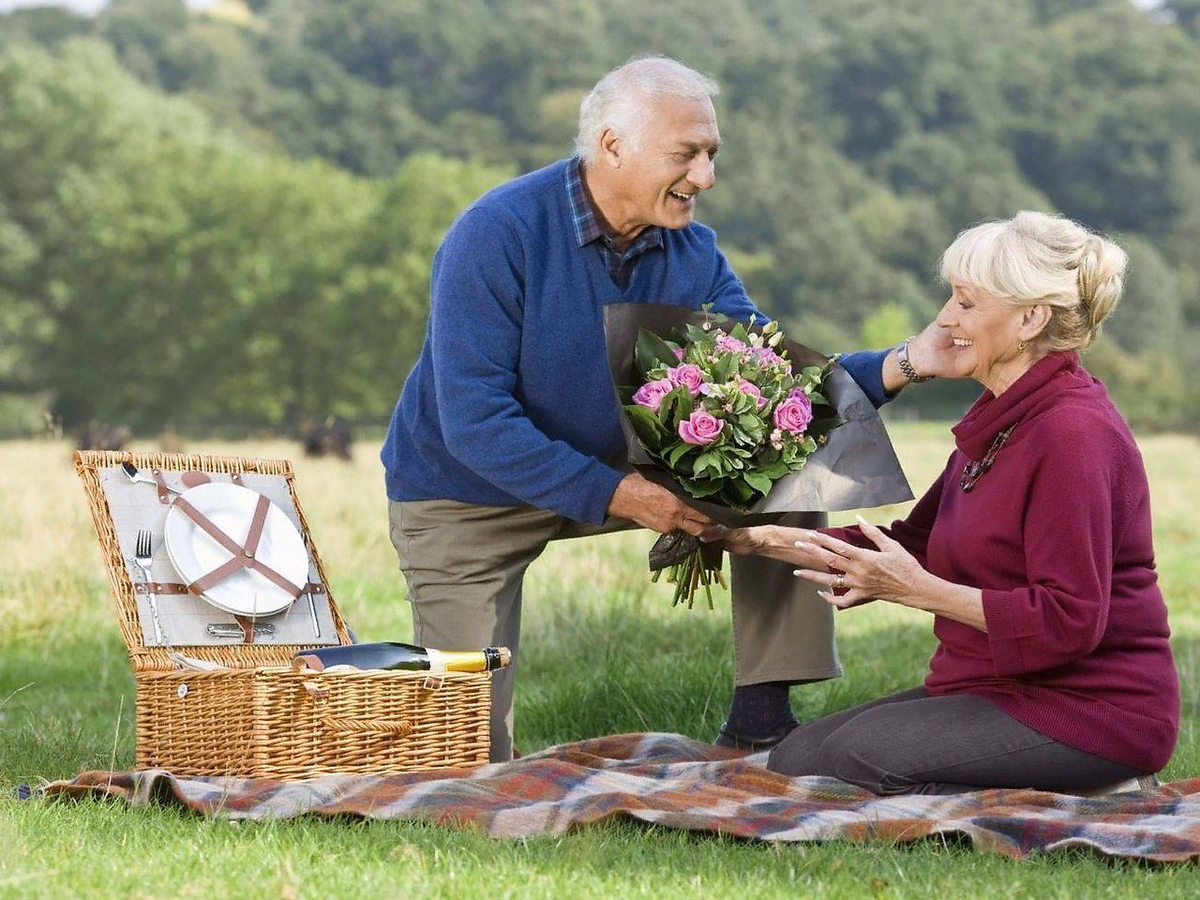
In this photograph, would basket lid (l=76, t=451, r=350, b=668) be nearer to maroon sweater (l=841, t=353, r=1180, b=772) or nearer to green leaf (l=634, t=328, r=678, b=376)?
green leaf (l=634, t=328, r=678, b=376)

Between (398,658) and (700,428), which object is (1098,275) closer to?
(700,428)

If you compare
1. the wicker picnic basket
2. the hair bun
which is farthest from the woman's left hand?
the wicker picnic basket

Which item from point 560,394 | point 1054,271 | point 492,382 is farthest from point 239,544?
point 1054,271

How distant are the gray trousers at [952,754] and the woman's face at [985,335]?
860 mm

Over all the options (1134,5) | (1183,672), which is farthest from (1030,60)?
(1183,672)

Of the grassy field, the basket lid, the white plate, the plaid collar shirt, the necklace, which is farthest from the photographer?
the plaid collar shirt

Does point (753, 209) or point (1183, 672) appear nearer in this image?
→ point (1183, 672)

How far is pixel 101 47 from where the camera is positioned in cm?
5759

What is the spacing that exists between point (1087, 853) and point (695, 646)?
296 cm

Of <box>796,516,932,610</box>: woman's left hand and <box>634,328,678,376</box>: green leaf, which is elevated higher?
<box>634,328,678,376</box>: green leaf

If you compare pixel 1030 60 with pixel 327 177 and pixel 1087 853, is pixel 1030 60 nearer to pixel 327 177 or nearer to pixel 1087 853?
pixel 327 177

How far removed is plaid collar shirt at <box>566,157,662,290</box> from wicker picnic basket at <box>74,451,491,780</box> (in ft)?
4.46

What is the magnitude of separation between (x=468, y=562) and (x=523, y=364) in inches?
25.4

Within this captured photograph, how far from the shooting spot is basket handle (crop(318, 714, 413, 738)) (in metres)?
4.48
